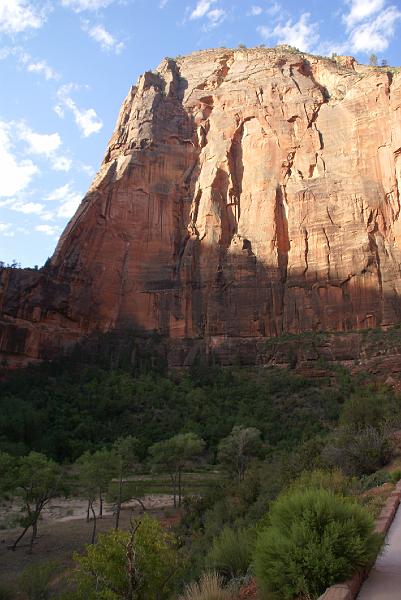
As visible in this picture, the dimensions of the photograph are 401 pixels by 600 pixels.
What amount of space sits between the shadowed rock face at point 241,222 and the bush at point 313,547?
42.3 metres

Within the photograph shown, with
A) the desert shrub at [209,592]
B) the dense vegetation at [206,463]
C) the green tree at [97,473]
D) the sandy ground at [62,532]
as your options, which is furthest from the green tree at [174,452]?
the desert shrub at [209,592]

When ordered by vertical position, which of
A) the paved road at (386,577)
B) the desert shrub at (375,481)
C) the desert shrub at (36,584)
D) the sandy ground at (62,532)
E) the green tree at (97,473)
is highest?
the desert shrub at (375,481)

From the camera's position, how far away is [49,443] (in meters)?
35.9

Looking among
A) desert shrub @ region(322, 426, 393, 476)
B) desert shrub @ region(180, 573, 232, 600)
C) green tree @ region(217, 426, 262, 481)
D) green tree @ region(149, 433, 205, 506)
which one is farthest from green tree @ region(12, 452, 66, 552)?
desert shrub @ region(180, 573, 232, 600)

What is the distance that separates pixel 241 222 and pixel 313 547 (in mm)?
50559

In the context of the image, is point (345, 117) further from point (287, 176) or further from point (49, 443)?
point (49, 443)

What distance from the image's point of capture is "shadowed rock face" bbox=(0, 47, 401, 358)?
157ft

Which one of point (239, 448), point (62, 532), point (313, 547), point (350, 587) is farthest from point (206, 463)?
point (350, 587)

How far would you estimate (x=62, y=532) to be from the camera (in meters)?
20.1

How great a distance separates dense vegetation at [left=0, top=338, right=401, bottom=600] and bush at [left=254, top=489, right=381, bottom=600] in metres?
0.01

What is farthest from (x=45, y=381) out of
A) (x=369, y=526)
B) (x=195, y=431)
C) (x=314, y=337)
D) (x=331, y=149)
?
(x=369, y=526)

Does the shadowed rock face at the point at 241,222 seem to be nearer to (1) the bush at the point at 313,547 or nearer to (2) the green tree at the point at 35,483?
(2) the green tree at the point at 35,483

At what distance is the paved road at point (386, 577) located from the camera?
4316 millimetres

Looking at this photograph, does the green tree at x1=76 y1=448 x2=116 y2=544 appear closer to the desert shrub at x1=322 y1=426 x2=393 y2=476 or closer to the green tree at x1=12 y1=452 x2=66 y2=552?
the green tree at x1=12 y1=452 x2=66 y2=552
